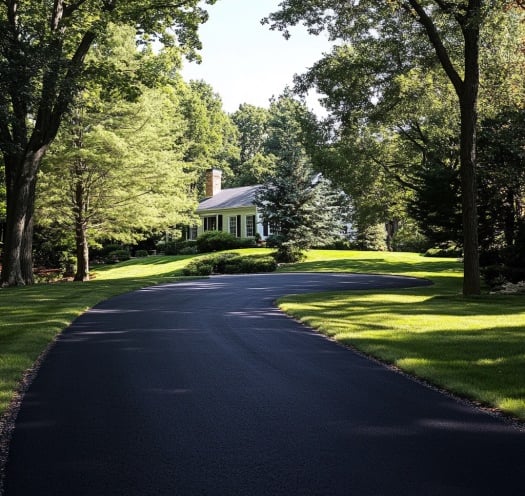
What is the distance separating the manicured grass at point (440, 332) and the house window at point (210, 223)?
3457 centimetres

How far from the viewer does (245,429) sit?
16.5 ft

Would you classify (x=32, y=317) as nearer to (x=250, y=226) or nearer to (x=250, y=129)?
(x=250, y=226)

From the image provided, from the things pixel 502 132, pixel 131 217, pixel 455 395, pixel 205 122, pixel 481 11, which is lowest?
pixel 455 395

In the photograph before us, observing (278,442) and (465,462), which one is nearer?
(465,462)

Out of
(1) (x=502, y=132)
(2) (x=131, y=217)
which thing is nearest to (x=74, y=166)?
(2) (x=131, y=217)

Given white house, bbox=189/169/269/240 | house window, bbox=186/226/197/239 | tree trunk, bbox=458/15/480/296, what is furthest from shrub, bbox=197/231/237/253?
tree trunk, bbox=458/15/480/296

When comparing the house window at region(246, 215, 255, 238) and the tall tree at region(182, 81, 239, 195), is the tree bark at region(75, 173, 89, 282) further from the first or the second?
the tall tree at region(182, 81, 239, 195)

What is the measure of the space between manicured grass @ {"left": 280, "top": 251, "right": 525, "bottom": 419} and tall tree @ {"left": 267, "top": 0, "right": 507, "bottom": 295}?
110 inches

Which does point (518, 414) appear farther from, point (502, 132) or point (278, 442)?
point (502, 132)

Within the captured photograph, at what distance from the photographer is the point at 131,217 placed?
2939 cm

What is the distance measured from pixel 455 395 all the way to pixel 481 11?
1210cm

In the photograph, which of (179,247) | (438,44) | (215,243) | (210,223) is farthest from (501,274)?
(210,223)

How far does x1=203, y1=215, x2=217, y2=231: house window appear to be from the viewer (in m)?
53.3

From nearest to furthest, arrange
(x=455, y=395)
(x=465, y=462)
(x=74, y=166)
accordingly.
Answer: (x=465, y=462) < (x=455, y=395) < (x=74, y=166)
